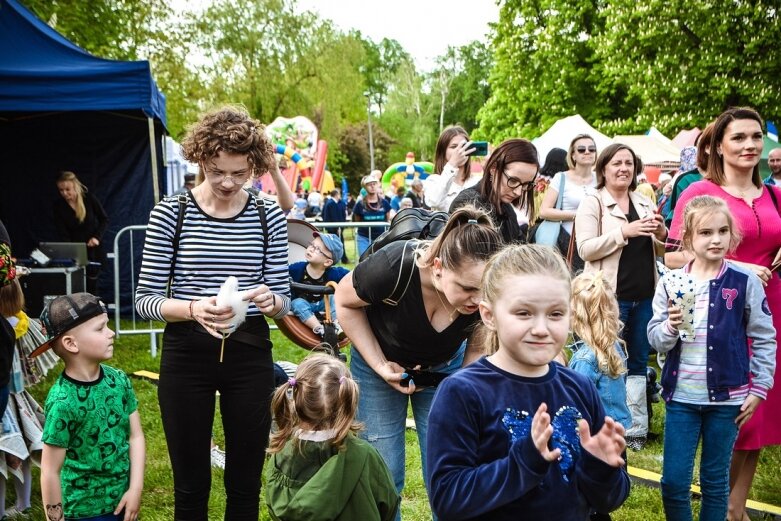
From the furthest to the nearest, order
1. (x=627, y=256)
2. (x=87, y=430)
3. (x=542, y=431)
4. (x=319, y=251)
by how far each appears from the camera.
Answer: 1. (x=319, y=251)
2. (x=627, y=256)
3. (x=87, y=430)
4. (x=542, y=431)

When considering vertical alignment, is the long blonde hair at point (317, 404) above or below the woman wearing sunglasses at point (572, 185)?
below

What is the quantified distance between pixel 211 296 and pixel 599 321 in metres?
1.94

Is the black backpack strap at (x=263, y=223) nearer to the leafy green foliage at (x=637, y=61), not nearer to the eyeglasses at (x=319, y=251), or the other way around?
the eyeglasses at (x=319, y=251)

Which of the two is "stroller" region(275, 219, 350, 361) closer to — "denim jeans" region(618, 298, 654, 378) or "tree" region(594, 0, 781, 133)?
"denim jeans" region(618, 298, 654, 378)

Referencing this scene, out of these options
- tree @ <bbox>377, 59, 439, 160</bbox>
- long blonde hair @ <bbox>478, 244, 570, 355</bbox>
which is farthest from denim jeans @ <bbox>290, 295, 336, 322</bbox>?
tree @ <bbox>377, 59, 439, 160</bbox>

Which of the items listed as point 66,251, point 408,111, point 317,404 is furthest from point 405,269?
point 408,111

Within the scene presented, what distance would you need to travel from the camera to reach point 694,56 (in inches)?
866

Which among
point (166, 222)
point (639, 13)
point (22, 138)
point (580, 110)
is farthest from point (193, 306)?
point (580, 110)

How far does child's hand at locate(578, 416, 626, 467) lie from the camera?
1771 millimetres

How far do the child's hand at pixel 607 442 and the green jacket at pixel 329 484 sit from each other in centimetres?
100

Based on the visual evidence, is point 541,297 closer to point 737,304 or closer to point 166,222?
point 166,222

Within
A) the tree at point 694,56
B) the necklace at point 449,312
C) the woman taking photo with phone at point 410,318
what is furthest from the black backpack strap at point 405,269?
the tree at point 694,56

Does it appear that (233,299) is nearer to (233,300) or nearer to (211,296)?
(233,300)

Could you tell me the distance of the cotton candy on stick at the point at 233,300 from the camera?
2.88 m
